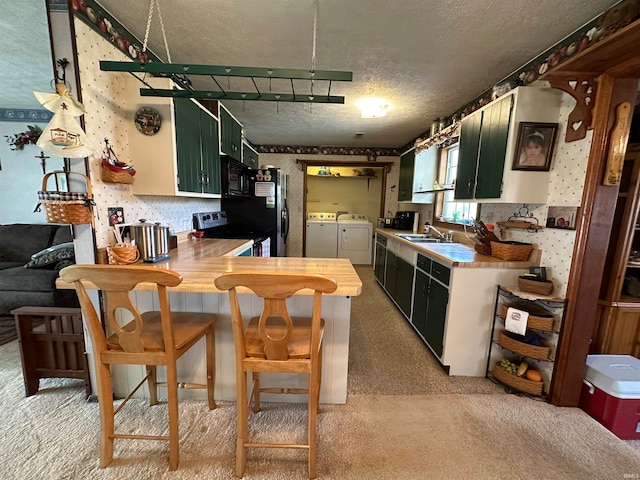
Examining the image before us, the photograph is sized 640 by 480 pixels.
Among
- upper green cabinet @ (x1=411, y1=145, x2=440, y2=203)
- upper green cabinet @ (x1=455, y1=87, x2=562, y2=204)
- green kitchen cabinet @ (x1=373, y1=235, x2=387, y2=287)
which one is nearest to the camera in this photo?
upper green cabinet @ (x1=455, y1=87, x2=562, y2=204)

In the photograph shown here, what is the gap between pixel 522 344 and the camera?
1.76 meters

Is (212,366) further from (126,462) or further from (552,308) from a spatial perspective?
(552,308)

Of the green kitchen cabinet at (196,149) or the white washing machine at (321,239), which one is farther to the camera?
the white washing machine at (321,239)

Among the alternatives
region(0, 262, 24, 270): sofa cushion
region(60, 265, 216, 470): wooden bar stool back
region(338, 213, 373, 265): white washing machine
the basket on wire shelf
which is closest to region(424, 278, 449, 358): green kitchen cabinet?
region(60, 265, 216, 470): wooden bar stool back

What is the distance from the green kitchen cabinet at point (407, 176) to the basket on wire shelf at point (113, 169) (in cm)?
355

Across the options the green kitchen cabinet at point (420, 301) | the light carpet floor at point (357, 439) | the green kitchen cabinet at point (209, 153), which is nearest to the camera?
the light carpet floor at point (357, 439)

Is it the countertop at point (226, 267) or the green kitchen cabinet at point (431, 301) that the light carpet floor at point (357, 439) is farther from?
the countertop at point (226, 267)

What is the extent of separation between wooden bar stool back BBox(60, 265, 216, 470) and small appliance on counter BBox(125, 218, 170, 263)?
0.46 m

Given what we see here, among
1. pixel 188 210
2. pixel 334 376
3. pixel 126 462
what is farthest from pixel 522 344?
pixel 188 210

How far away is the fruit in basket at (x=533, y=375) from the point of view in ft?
5.85

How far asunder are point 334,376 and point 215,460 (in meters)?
0.76

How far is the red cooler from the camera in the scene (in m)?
1.48

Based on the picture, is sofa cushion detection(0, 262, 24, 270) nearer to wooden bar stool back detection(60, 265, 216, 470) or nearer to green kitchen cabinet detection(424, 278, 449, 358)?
wooden bar stool back detection(60, 265, 216, 470)

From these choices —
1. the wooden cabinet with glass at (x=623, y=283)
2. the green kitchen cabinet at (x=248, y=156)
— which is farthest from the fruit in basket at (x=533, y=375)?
the green kitchen cabinet at (x=248, y=156)
